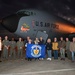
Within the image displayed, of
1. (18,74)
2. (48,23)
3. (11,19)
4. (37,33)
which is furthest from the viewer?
(48,23)

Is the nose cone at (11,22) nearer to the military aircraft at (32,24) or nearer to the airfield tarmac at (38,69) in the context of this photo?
the military aircraft at (32,24)

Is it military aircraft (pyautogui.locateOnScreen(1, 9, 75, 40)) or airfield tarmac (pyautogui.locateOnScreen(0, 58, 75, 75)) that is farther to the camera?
military aircraft (pyautogui.locateOnScreen(1, 9, 75, 40))

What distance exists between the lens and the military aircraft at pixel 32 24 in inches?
841

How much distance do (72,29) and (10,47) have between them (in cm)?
1652

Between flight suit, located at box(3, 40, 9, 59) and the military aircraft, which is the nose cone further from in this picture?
flight suit, located at box(3, 40, 9, 59)

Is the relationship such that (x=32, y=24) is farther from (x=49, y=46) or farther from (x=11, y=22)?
(x=49, y=46)

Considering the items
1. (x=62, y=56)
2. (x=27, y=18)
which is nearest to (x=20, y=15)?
(x=27, y=18)

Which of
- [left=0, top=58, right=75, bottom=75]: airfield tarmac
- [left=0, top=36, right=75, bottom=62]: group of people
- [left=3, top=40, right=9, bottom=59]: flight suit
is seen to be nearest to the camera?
[left=0, top=58, right=75, bottom=75]: airfield tarmac

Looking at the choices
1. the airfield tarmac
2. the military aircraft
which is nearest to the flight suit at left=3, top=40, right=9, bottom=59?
the airfield tarmac

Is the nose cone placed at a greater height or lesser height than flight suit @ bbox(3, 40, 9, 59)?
greater

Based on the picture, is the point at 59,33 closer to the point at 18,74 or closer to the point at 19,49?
the point at 19,49

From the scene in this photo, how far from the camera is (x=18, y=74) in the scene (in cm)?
1023

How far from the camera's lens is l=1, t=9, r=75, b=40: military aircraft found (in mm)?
21359

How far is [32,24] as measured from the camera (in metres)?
22.6
